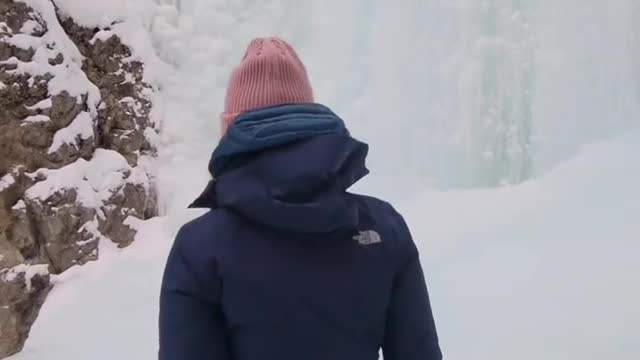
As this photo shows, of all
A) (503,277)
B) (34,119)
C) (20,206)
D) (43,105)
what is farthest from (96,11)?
(503,277)

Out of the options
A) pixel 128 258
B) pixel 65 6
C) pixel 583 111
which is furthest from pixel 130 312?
pixel 583 111

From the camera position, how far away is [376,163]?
5.44 meters

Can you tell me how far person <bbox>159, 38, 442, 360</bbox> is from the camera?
855 millimetres

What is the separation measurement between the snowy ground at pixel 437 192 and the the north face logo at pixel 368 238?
2.45m

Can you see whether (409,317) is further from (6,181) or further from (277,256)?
(6,181)

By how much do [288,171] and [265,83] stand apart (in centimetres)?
15

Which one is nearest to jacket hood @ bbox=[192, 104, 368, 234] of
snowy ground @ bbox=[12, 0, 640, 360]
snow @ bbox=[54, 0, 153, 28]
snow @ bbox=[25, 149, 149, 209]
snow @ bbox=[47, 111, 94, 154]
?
snowy ground @ bbox=[12, 0, 640, 360]

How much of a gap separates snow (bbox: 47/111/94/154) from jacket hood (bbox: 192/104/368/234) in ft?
11.6

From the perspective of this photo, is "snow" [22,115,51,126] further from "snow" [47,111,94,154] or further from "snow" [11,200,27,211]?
"snow" [11,200,27,211]

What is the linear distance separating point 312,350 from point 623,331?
272cm

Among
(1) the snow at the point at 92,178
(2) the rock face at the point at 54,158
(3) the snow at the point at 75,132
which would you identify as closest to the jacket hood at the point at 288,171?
(2) the rock face at the point at 54,158

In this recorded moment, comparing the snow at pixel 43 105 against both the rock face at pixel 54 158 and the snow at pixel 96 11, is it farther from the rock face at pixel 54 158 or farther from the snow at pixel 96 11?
the snow at pixel 96 11

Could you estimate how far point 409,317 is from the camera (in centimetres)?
96

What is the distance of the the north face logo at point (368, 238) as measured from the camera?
36.2 inches
